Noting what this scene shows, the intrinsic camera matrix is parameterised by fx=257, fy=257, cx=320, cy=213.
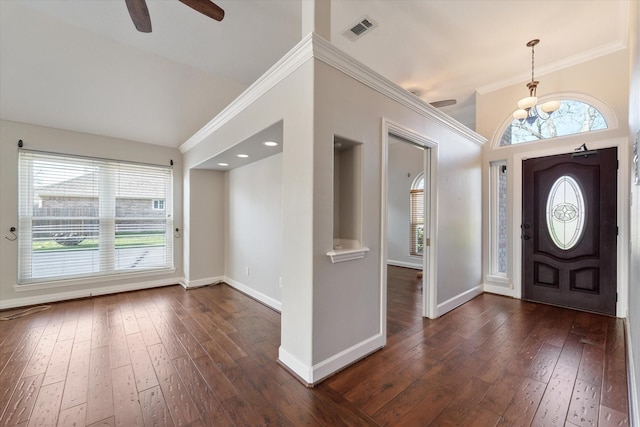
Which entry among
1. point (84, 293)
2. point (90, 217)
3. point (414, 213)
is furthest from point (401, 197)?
point (84, 293)

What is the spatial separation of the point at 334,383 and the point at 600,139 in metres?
4.42

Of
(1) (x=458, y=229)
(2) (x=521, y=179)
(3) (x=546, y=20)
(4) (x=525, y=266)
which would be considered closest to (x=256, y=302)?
(1) (x=458, y=229)

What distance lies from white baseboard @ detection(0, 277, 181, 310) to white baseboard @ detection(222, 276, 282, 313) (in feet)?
3.48

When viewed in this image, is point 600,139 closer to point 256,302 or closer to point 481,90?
point 481,90

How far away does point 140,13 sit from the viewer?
80.8 inches

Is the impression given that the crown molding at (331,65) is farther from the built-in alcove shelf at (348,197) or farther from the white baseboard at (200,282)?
the white baseboard at (200,282)

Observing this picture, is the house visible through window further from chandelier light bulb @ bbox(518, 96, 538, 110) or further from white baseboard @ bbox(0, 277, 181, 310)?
chandelier light bulb @ bbox(518, 96, 538, 110)

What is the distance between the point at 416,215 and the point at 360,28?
447 centimetres

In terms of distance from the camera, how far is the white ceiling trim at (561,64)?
→ 10.8 ft

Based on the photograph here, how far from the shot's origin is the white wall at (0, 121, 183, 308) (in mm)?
3461

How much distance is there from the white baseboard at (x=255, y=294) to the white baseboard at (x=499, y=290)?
3389mm

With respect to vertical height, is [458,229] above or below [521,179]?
below

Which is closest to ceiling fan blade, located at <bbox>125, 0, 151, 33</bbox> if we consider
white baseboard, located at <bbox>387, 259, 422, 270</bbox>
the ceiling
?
the ceiling

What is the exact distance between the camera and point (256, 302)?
374 centimetres
